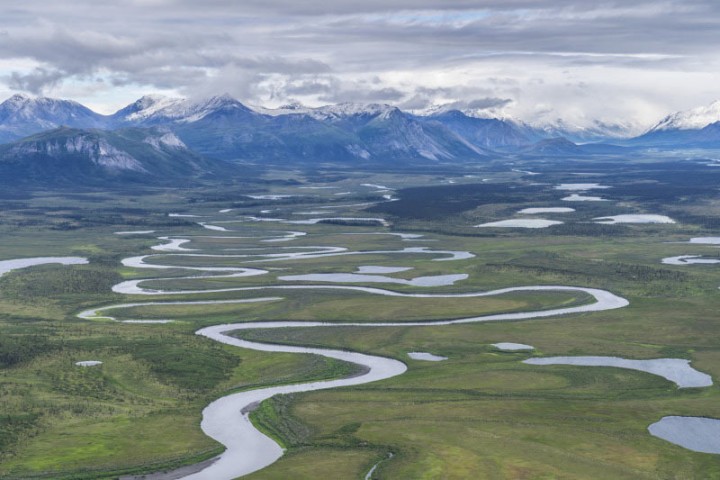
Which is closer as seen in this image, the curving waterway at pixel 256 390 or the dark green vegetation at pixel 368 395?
the dark green vegetation at pixel 368 395

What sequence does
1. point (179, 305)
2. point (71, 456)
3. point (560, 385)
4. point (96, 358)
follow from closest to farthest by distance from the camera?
point (71, 456) → point (560, 385) → point (96, 358) → point (179, 305)

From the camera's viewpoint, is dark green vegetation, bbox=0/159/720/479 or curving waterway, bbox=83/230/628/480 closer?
dark green vegetation, bbox=0/159/720/479

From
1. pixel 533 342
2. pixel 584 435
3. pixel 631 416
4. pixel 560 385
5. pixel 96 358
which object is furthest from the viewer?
pixel 533 342

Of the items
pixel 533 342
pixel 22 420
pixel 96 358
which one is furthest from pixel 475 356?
pixel 22 420

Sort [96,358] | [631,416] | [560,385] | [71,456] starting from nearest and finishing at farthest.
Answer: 1. [71,456]
2. [631,416]
3. [560,385]
4. [96,358]

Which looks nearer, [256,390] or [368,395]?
[368,395]

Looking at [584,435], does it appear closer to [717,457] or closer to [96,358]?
[717,457]

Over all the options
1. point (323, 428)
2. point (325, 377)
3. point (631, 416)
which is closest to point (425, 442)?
point (323, 428)

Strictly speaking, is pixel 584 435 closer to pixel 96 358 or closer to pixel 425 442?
pixel 425 442

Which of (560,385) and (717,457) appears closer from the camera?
(717,457)
